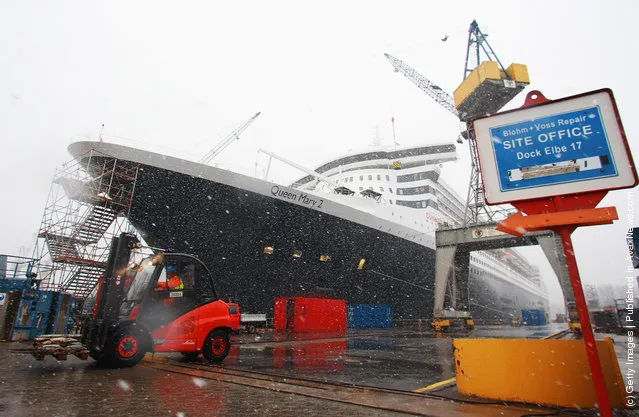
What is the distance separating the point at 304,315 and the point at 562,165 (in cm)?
1678

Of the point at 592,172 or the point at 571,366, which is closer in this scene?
the point at 592,172

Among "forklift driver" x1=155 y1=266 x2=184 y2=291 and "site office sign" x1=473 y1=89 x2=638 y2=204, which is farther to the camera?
"forklift driver" x1=155 y1=266 x2=184 y2=291

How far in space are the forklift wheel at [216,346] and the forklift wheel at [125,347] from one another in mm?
1160

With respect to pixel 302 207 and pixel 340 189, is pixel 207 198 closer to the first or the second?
pixel 302 207

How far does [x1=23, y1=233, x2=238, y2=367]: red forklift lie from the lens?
5477mm

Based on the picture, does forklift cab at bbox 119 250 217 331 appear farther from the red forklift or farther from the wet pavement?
the wet pavement

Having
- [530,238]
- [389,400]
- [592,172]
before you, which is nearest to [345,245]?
[530,238]

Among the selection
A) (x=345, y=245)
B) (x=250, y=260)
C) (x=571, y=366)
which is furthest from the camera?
(x=345, y=245)

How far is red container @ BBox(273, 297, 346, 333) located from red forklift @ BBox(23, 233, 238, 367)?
11190mm

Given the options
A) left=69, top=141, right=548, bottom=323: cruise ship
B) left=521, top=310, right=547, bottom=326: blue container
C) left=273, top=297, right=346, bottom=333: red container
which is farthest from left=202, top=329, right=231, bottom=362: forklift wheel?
left=521, top=310, right=547, bottom=326: blue container

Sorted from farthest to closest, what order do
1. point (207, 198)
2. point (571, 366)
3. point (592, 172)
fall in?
point (207, 198), point (571, 366), point (592, 172)

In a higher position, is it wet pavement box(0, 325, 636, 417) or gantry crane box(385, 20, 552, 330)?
gantry crane box(385, 20, 552, 330)

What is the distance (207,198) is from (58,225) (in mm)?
6916

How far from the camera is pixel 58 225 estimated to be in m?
15.5
